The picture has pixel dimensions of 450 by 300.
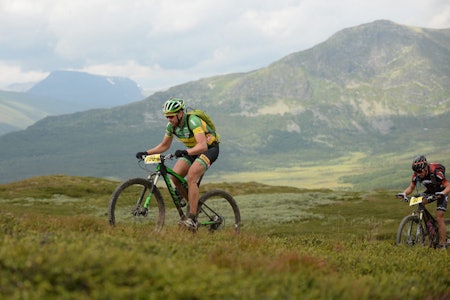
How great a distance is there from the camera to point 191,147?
46.9 feet

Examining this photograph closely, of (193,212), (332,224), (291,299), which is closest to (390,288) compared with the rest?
(291,299)

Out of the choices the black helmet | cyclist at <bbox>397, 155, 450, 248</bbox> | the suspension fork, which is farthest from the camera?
cyclist at <bbox>397, 155, 450, 248</bbox>

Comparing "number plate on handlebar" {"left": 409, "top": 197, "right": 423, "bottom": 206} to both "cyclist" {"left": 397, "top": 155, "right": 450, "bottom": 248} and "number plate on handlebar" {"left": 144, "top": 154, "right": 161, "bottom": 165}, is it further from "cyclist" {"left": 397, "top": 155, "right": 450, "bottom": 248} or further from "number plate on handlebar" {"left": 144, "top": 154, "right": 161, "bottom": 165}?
"number plate on handlebar" {"left": 144, "top": 154, "right": 161, "bottom": 165}

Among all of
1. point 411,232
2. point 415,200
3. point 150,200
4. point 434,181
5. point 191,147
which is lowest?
point 411,232

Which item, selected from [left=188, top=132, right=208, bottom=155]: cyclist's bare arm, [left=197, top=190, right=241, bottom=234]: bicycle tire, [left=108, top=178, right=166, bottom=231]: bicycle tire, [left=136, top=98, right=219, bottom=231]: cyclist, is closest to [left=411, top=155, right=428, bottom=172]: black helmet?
[left=197, top=190, right=241, bottom=234]: bicycle tire

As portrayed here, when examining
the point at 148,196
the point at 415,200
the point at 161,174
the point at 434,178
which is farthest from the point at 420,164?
the point at 148,196

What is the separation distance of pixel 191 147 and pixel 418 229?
879 centimetres

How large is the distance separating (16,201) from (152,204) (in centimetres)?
4330

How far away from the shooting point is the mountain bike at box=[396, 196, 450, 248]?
17.4 meters

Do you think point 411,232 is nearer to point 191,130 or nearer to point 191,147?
point 191,147

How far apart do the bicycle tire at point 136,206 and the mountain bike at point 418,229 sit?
861 centimetres

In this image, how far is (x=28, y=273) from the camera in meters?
6.44

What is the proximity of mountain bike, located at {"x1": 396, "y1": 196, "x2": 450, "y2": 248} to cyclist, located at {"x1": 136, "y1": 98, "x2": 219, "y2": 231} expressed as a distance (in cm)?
759

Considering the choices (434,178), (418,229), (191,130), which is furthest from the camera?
(418,229)
